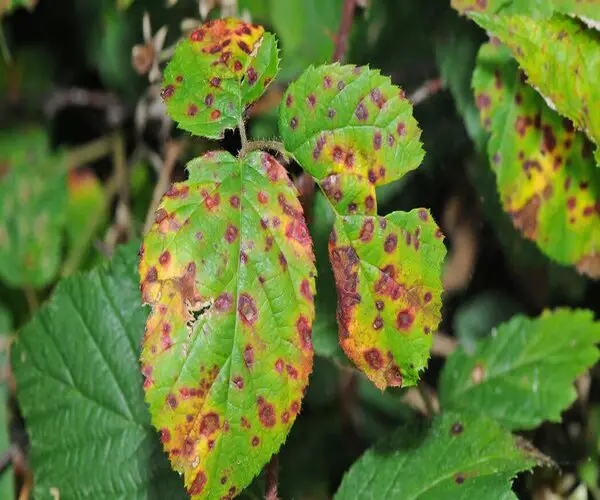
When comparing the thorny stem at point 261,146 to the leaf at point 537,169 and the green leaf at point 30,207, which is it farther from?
the green leaf at point 30,207

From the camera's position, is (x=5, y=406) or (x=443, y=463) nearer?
(x=443, y=463)

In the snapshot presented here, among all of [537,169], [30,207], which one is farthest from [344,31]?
[30,207]

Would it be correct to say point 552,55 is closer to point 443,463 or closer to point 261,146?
point 261,146

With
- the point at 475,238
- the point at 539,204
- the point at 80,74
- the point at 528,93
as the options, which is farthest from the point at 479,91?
the point at 80,74


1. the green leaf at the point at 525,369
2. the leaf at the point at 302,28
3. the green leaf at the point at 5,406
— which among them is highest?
the leaf at the point at 302,28

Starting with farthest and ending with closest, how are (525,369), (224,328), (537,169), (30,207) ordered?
(30,207)
(525,369)
(537,169)
(224,328)

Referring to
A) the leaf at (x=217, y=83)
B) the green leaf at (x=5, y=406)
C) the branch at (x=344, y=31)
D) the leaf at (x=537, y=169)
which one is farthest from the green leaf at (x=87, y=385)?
the leaf at (x=537, y=169)
